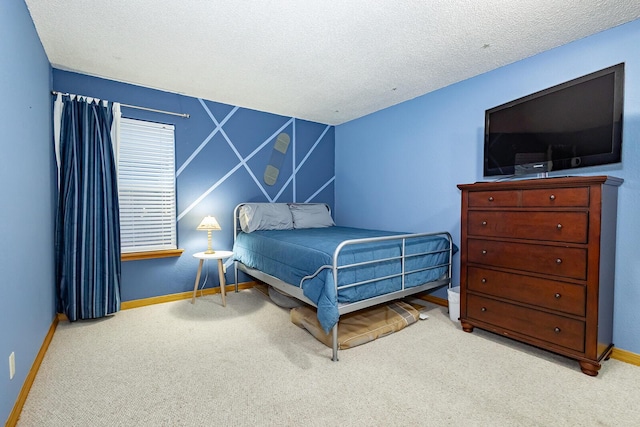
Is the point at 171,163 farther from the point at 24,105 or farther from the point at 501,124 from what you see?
the point at 501,124

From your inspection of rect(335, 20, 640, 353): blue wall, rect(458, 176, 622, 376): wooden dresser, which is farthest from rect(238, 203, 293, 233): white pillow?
rect(458, 176, 622, 376): wooden dresser

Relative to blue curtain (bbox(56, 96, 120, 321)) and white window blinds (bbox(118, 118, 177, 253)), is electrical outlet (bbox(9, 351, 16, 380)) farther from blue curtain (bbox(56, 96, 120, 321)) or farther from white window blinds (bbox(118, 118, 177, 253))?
white window blinds (bbox(118, 118, 177, 253))

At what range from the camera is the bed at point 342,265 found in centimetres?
217

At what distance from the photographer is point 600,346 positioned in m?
1.95

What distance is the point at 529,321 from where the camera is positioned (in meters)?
2.15

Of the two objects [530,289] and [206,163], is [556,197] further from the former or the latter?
[206,163]

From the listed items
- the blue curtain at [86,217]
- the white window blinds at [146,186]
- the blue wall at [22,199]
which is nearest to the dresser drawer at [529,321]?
the blue wall at [22,199]

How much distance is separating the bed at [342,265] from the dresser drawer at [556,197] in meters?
0.87

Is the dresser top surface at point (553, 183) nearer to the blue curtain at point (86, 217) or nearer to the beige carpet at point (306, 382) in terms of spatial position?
the beige carpet at point (306, 382)

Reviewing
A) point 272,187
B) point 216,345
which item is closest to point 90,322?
point 216,345

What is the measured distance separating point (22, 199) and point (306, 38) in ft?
7.08

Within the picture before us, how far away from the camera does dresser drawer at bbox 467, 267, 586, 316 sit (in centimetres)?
195

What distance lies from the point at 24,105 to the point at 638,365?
174 inches

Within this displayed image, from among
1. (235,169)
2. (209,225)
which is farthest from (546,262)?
(235,169)
